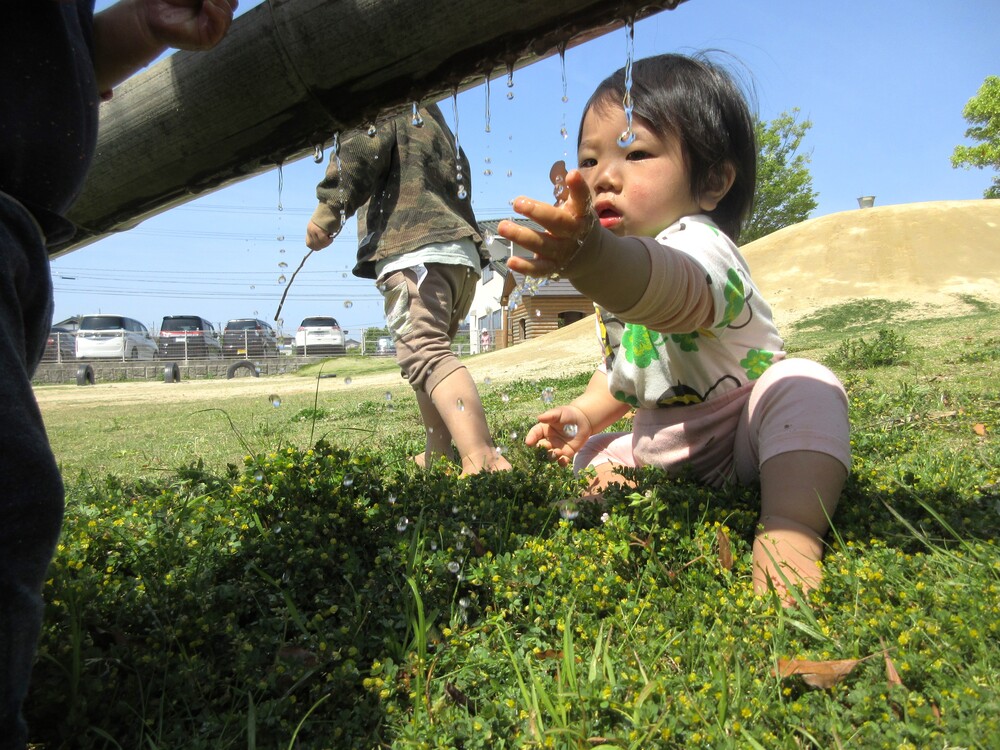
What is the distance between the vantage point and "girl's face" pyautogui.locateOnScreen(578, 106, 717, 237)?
252 cm

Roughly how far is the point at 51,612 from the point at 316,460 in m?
0.92

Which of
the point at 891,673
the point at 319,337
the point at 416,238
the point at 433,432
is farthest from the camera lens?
the point at 319,337

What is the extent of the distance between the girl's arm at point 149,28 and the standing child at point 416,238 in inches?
84.0

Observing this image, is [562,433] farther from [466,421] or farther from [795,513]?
[795,513]

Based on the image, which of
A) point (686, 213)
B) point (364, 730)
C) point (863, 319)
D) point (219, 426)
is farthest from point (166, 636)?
point (863, 319)

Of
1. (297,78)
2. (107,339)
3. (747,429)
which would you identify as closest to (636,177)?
(747,429)

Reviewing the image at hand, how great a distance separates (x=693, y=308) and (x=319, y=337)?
35852mm

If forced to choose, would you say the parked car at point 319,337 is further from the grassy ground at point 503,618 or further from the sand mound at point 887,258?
the grassy ground at point 503,618

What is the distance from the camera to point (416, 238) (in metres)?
3.88

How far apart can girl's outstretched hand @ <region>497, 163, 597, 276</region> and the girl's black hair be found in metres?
0.96

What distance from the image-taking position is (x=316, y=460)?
2.48m

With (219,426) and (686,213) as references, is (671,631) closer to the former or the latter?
(686,213)

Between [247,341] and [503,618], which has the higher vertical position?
[247,341]

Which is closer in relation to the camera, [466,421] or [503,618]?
[503,618]
